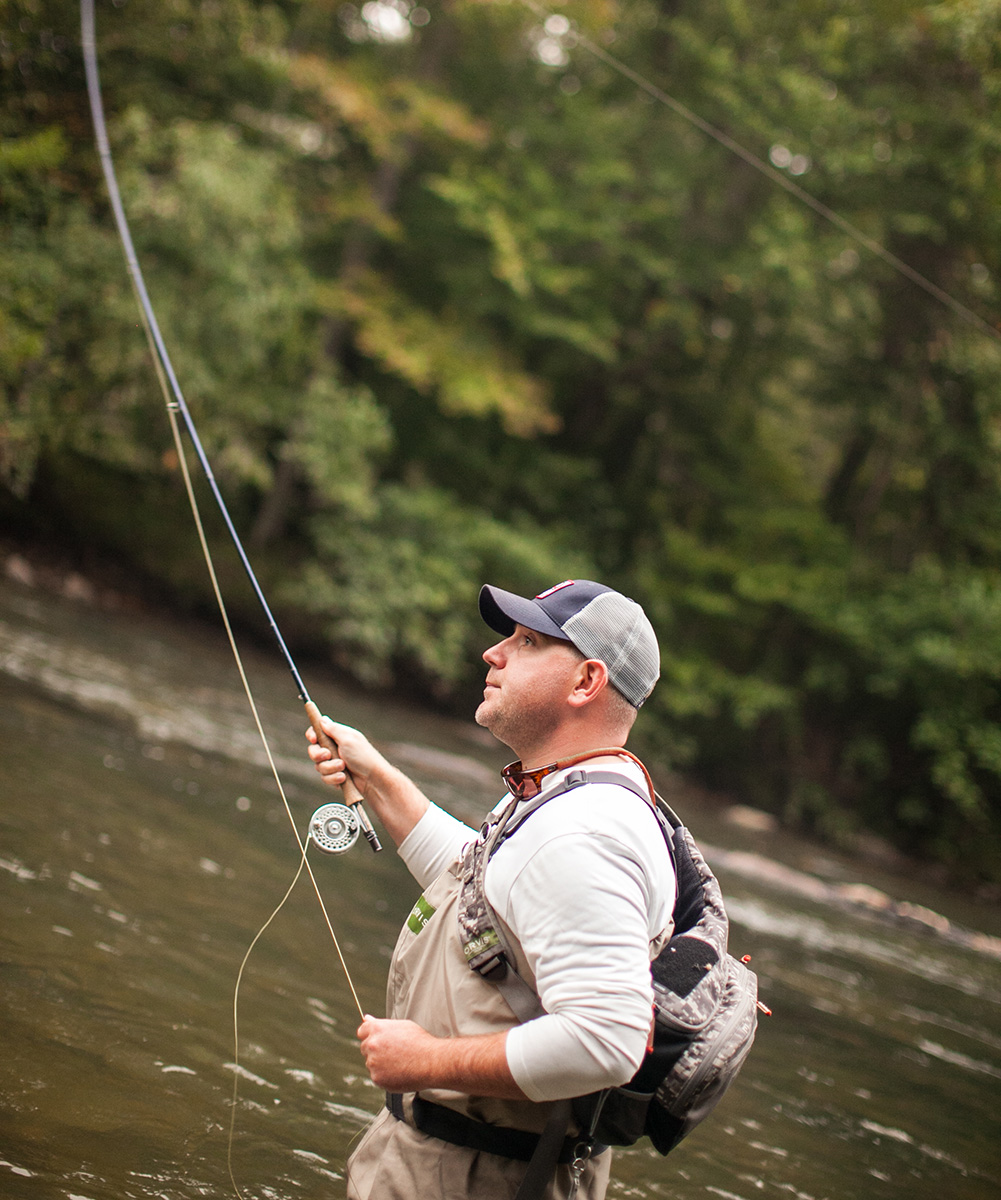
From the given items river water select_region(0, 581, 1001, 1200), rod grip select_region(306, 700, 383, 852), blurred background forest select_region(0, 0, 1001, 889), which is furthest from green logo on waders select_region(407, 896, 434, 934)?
blurred background forest select_region(0, 0, 1001, 889)

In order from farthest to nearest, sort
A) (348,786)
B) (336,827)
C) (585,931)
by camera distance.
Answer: (336,827), (348,786), (585,931)

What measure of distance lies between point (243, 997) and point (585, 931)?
3.16 meters

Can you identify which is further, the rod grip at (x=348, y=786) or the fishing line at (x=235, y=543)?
the fishing line at (x=235, y=543)

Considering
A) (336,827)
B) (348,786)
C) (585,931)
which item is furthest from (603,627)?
(336,827)

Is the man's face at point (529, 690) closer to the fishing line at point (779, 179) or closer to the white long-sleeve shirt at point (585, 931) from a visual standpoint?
the white long-sleeve shirt at point (585, 931)

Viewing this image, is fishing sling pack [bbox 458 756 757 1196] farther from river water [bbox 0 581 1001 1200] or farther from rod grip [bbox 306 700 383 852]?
river water [bbox 0 581 1001 1200]

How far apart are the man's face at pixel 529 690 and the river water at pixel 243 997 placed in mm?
1784

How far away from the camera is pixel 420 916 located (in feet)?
6.91

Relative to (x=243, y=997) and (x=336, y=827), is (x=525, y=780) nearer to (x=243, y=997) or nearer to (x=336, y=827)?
(x=336, y=827)

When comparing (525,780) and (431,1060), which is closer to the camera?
(431,1060)

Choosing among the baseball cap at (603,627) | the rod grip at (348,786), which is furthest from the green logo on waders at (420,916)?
the baseball cap at (603,627)

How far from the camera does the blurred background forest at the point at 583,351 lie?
13922 millimetres

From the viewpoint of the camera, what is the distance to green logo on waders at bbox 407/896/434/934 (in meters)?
2.08

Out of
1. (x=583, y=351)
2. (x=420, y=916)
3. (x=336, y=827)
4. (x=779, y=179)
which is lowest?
(x=336, y=827)
